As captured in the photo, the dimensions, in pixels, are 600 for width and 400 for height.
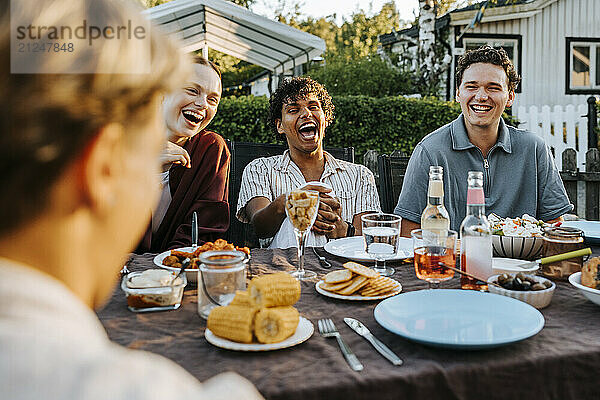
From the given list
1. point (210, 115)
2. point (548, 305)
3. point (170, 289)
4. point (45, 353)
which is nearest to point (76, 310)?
point (45, 353)

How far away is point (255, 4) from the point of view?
859 inches

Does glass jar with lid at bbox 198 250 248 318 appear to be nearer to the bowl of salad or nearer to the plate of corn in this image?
the plate of corn

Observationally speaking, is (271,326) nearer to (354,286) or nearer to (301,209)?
(354,286)

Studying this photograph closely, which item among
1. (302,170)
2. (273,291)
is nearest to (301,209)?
(273,291)

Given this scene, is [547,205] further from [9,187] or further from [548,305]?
[9,187]

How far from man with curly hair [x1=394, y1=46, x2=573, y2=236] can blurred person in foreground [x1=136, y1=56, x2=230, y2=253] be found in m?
1.09

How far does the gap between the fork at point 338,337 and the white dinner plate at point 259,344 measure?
1.3 inches

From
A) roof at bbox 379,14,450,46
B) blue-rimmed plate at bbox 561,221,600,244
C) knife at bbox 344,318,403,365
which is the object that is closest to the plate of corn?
knife at bbox 344,318,403,365

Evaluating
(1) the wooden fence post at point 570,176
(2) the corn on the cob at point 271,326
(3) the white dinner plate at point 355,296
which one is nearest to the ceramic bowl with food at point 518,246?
(3) the white dinner plate at point 355,296

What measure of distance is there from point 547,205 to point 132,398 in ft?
10.0

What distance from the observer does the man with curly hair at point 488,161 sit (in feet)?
9.86

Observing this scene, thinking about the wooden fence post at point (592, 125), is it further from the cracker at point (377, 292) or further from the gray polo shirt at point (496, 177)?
the cracker at point (377, 292)

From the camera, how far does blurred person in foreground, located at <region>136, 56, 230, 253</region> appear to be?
270 centimetres

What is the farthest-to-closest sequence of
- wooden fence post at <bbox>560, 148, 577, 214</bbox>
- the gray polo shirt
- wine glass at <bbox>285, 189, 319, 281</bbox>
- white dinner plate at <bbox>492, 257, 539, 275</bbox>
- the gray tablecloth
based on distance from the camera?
wooden fence post at <bbox>560, 148, 577, 214</bbox>, the gray polo shirt, wine glass at <bbox>285, 189, 319, 281</bbox>, white dinner plate at <bbox>492, 257, 539, 275</bbox>, the gray tablecloth
